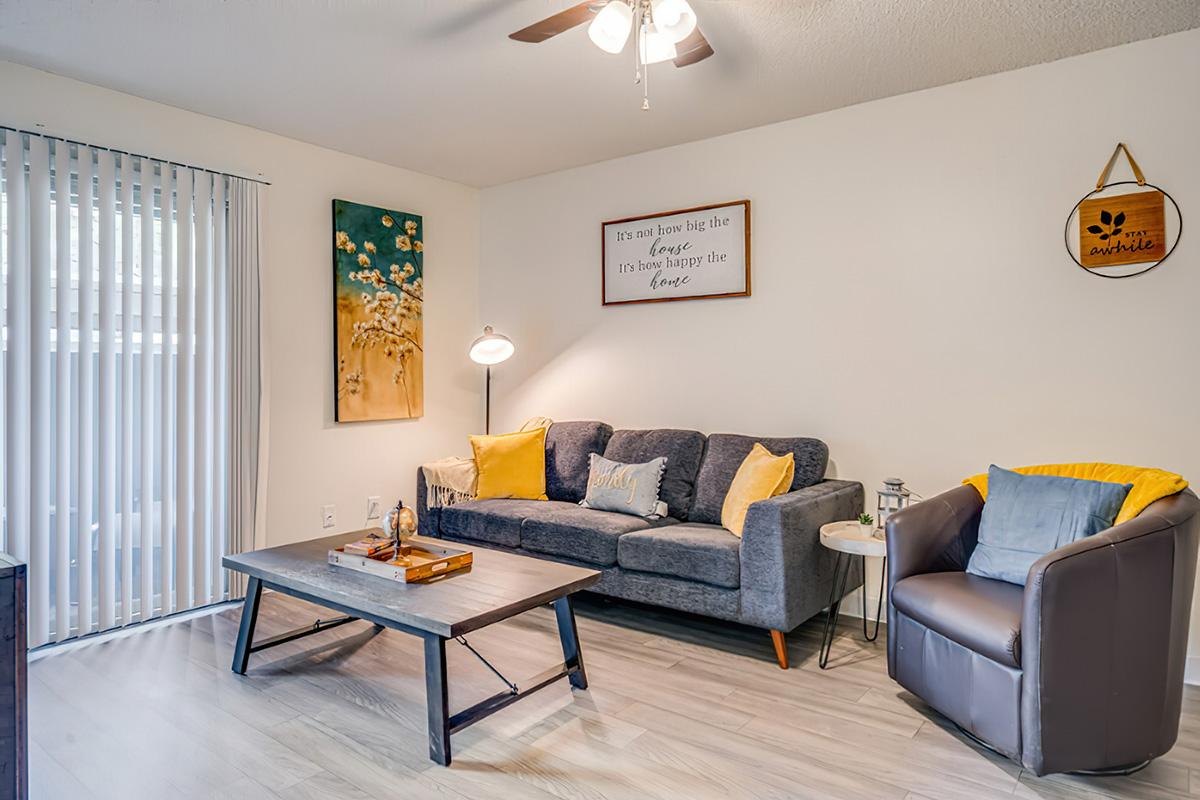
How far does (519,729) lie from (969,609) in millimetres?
1476

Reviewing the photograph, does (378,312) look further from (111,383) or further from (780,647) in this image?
(780,647)

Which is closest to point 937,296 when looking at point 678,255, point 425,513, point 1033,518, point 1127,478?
point 1127,478

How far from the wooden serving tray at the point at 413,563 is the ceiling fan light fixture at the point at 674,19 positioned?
1897 mm

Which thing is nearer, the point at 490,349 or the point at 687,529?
the point at 687,529

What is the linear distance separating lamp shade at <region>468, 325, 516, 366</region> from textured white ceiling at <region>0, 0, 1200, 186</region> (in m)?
1.18

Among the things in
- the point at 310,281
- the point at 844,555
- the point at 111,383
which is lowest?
the point at 844,555

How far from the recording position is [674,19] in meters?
2.14

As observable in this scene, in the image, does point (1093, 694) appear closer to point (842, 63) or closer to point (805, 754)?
point (805, 754)

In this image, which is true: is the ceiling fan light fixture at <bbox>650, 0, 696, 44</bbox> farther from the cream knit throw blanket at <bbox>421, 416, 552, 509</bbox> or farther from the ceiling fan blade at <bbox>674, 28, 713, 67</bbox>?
the cream knit throw blanket at <bbox>421, 416, 552, 509</bbox>

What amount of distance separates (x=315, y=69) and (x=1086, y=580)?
3.35m

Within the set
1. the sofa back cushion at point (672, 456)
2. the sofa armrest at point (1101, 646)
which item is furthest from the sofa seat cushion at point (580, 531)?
the sofa armrest at point (1101, 646)

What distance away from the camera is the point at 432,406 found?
4.75 meters

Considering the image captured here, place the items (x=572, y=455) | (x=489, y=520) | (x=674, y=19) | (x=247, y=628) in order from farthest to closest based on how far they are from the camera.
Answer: (x=572, y=455), (x=489, y=520), (x=247, y=628), (x=674, y=19)

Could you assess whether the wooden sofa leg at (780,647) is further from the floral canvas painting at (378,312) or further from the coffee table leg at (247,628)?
the floral canvas painting at (378,312)
